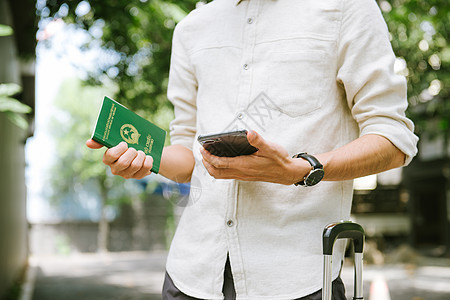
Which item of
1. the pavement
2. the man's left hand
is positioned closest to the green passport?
the man's left hand

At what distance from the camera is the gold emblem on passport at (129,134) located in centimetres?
126

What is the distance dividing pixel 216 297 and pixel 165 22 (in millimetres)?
4212

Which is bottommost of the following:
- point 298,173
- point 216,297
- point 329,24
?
point 216,297

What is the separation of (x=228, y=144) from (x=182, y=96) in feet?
1.97

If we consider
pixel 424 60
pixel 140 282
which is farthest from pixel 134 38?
pixel 140 282

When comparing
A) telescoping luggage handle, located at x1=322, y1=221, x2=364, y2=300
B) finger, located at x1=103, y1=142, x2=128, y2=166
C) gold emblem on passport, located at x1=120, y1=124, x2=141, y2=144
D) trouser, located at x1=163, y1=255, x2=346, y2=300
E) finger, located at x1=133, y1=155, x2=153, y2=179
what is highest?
gold emblem on passport, located at x1=120, y1=124, x2=141, y2=144

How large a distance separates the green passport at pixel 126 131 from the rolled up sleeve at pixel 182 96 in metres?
0.33

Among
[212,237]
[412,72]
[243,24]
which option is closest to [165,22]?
[243,24]

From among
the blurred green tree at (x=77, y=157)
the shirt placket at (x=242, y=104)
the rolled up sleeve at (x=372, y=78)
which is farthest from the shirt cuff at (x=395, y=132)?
the blurred green tree at (x=77, y=157)

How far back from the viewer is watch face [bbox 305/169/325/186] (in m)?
1.24

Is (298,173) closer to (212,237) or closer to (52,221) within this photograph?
(212,237)

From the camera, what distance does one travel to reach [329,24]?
4.75 ft

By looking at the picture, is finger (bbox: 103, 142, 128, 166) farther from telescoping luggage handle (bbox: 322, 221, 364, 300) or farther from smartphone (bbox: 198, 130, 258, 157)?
telescoping luggage handle (bbox: 322, 221, 364, 300)

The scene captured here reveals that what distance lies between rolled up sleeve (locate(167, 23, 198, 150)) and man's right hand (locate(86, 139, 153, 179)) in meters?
0.42
